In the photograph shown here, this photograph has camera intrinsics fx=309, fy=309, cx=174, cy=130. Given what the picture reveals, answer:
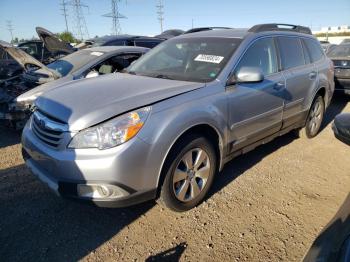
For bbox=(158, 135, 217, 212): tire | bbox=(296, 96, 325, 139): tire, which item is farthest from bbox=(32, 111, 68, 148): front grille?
bbox=(296, 96, 325, 139): tire

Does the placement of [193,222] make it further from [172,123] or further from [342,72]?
[342,72]

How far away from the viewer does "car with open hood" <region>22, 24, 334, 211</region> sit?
2502mm

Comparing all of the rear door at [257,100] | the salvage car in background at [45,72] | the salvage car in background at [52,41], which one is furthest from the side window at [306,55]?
the salvage car in background at [52,41]

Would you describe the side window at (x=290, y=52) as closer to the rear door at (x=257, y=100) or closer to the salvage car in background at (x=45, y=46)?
the rear door at (x=257, y=100)

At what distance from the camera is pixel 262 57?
3846mm

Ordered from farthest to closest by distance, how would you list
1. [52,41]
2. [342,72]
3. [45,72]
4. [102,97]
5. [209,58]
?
[342,72] → [52,41] → [45,72] → [209,58] → [102,97]

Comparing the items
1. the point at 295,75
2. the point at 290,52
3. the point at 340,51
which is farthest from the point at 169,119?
the point at 340,51

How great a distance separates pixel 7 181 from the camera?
3768 mm

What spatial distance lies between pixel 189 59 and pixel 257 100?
0.94 m

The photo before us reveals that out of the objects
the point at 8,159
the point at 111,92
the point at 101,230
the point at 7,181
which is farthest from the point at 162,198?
the point at 8,159

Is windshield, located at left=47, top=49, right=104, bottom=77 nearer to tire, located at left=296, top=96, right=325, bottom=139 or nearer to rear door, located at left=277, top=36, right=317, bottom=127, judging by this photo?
rear door, located at left=277, top=36, right=317, bottom=127

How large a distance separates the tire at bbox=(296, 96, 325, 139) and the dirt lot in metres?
1.19

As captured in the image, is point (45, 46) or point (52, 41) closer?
point (52, 41)

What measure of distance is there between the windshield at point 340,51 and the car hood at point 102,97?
741 centimetres
